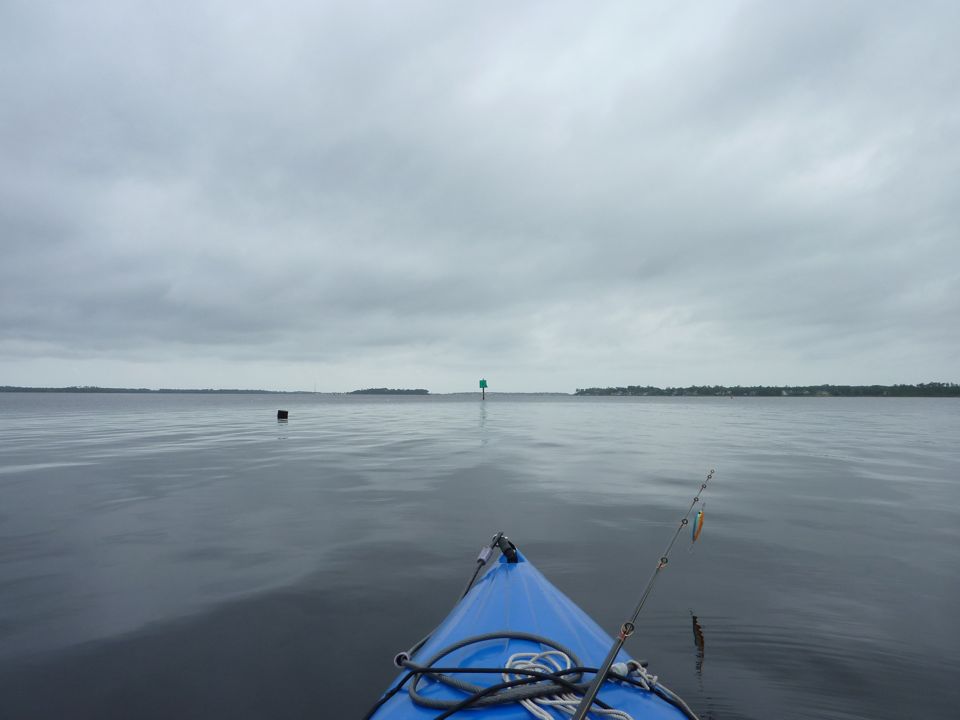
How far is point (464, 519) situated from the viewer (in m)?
10.1

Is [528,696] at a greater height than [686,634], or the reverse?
[528,696]

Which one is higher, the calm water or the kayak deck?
the kayak deck

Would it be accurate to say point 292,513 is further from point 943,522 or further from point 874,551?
point 943,522

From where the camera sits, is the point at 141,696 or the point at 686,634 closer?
the point at 141,696

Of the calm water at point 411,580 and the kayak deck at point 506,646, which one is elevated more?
the kayak deck at point 506,646

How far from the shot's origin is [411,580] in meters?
6.95

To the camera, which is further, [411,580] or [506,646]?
[411,580]

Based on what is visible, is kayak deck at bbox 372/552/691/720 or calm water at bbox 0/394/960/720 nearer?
kayak deck at bbox 372/552/691/720

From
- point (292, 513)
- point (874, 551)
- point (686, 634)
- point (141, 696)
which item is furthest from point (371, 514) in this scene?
point (874, 551)

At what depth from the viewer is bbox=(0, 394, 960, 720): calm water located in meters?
4.49

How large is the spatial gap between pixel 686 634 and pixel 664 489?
8.11m

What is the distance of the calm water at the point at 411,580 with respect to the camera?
14.7 ft

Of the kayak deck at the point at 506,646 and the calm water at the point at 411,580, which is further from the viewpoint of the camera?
the calm water at the point at 411,580

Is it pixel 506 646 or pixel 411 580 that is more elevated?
pixel 506 646
